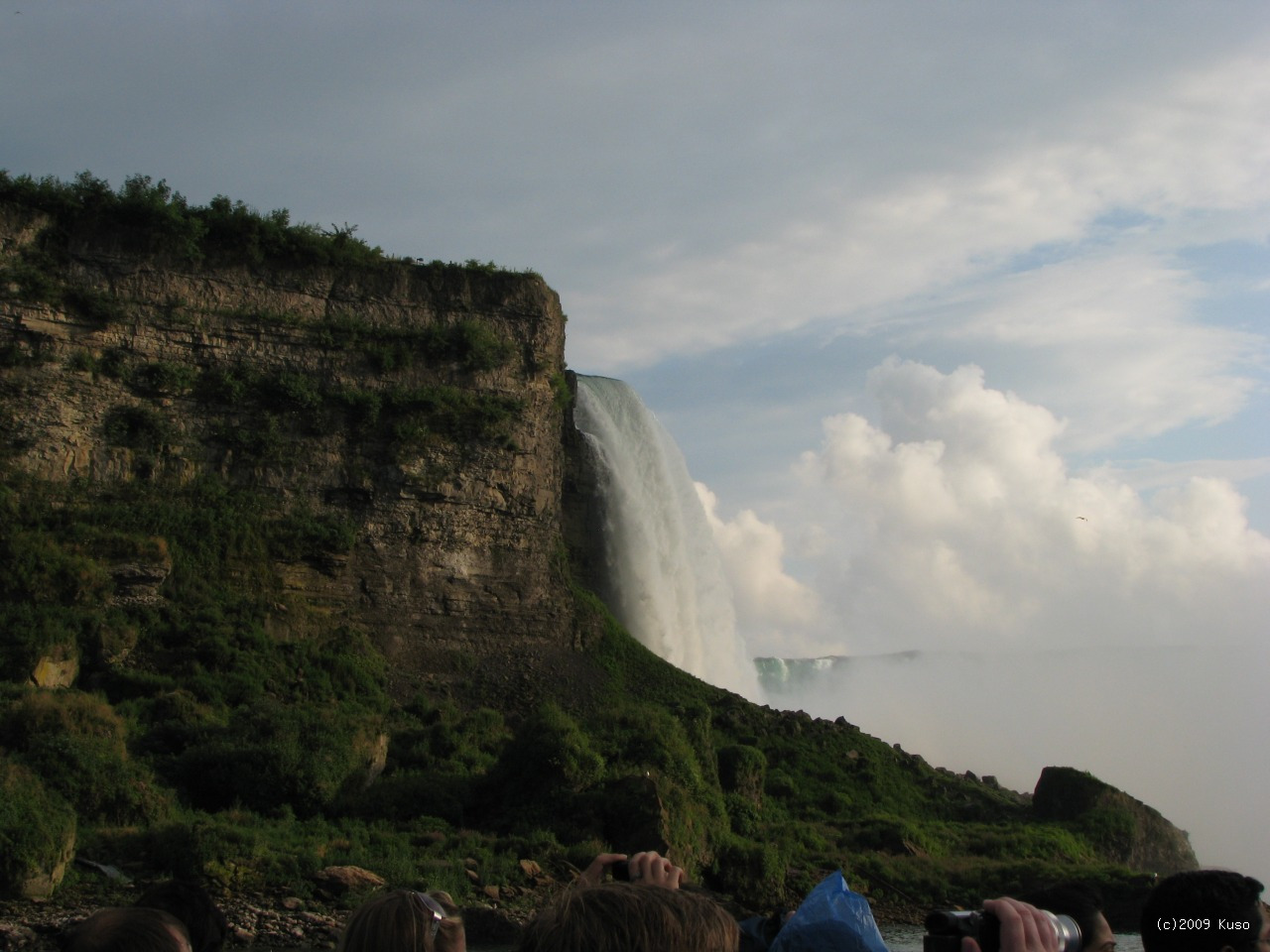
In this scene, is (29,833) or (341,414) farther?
(341,414)

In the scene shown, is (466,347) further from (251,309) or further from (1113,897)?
(1113,897)

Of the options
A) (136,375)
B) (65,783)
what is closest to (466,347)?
(136,375)

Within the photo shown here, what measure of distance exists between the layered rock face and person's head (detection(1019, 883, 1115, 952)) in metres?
30.2

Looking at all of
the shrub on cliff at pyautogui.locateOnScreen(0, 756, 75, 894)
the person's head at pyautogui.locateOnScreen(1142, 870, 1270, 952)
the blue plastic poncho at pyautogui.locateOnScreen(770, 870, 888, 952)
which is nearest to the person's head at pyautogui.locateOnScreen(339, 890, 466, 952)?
the blue plastic poncho at pyautogui.locateOnScreen(770, 870, 888, 952)

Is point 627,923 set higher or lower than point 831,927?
higher

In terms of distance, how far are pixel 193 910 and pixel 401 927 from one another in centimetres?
144

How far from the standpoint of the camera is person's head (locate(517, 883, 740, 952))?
3.15 m

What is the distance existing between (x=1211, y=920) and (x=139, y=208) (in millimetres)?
35315

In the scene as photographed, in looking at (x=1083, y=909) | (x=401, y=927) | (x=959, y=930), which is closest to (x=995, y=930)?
(x=959, y=930)

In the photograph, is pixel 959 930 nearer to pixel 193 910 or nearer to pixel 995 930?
pixel 995 930

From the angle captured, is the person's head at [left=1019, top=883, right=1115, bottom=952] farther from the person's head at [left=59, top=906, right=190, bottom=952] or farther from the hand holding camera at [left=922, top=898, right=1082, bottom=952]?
the person's head at [left=59, top=906, right=190, bottom=952]

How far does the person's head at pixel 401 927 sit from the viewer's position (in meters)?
3.61

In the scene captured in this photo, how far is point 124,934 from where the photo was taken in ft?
12.1

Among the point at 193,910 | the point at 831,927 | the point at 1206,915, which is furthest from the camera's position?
the point at 193,910
